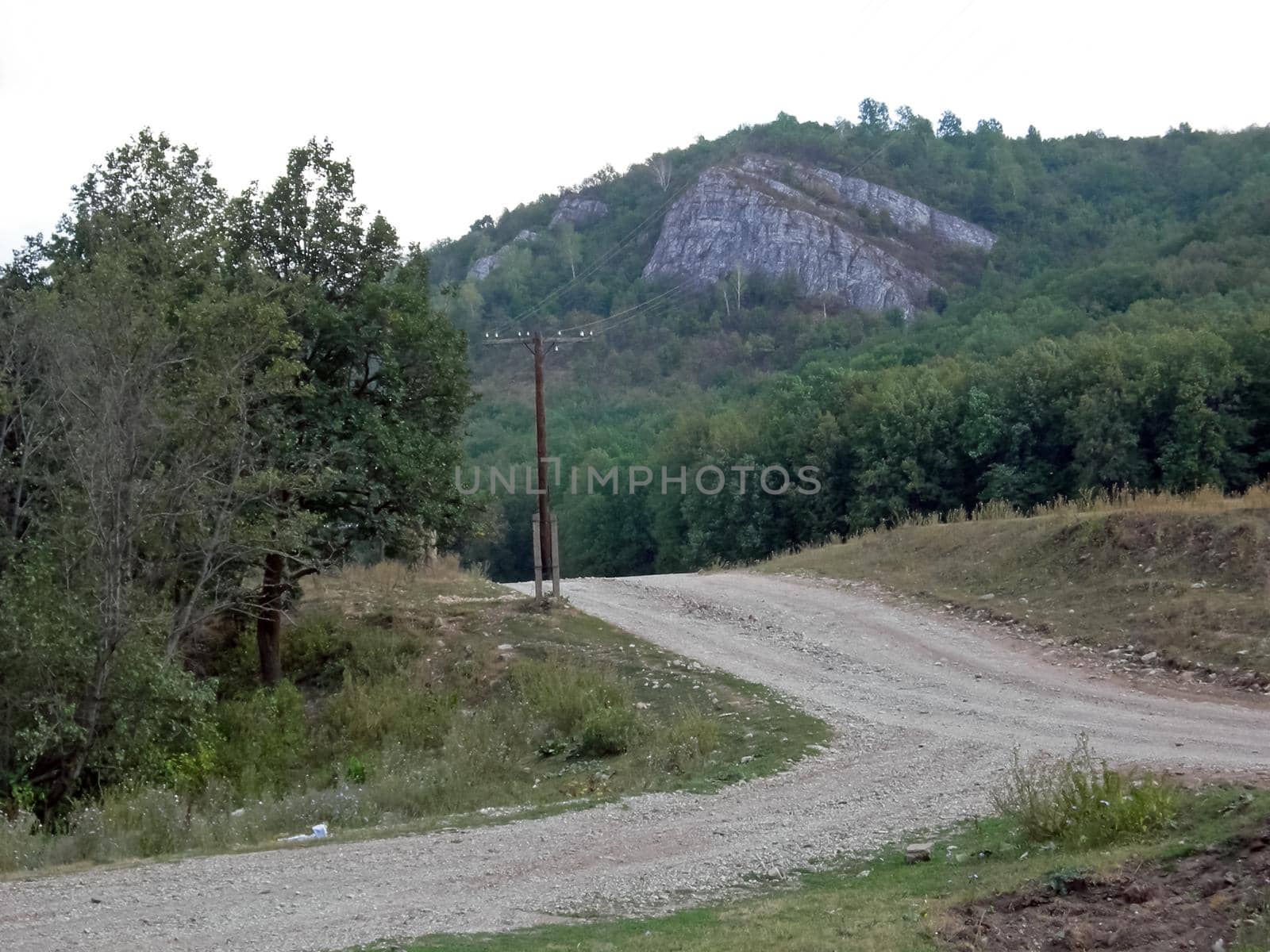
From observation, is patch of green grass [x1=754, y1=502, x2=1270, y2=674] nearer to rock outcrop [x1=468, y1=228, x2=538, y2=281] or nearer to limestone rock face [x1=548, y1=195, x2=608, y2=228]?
rock outcrop [x1=468, y1=228, x2=538, y2=281]

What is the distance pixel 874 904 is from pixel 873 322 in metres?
89.4

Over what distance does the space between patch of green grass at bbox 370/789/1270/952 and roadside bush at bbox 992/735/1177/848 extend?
107mm

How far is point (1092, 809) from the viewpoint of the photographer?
7.49m

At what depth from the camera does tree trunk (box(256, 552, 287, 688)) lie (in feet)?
63.5

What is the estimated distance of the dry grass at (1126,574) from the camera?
48.9 ft

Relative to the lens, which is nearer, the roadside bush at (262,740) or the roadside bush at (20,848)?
the roadside bush at (20,848)

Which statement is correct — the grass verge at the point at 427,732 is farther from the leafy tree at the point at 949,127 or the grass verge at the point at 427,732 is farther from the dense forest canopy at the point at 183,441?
the leafy tree at the point at 949,127

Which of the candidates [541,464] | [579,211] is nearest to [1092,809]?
[541,464]

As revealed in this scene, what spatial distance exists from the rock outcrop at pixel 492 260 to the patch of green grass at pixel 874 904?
10383cm

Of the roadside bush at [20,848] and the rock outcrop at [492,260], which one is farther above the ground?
the rock outcrop at [492,260]

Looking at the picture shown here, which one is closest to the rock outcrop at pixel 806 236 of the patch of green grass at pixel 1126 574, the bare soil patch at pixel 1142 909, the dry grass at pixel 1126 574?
the dry grass at pixel 1126 574

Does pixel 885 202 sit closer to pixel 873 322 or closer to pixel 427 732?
pixel 873 322

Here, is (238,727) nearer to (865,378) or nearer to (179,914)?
(179,914)

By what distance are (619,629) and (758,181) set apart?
333 ft
